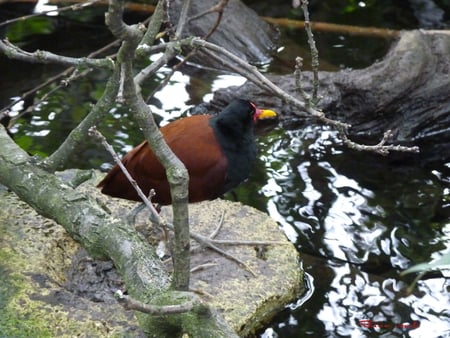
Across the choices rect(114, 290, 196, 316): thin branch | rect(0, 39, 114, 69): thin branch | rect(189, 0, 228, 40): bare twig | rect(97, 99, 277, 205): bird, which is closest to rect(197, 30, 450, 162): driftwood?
rect(189, 0, 228, 40): bare twig

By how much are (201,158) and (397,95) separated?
2.25 metres

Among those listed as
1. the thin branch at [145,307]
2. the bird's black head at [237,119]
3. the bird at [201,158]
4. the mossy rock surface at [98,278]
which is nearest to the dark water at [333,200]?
the mossy rock surface at [98,278]

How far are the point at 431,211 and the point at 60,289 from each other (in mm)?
2254

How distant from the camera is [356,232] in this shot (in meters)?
4.48

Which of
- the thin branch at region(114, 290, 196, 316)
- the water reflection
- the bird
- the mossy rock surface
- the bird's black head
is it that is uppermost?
the thin branch at region(114, 290, 196, 316)

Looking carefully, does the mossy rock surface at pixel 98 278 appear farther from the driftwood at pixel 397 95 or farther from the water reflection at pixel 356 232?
the driftwood at pixel 397 95

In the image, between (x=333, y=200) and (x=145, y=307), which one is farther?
(x=333, y=200)

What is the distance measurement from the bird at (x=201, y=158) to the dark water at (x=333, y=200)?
0.67 meters

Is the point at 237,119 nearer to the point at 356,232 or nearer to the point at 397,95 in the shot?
the point at 356,232

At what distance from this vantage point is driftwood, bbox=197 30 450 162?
18.2 feet

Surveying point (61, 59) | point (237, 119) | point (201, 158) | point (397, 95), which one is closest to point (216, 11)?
point (237, 119)

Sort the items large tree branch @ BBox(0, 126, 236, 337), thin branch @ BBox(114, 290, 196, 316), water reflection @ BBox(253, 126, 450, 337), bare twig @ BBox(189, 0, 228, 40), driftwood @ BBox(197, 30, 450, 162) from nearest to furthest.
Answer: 1. thin branch @ BBox(114, 290, 196, 316)
2. large tree branch @ BBox(0, 126, 236, 337)
3. bare twig @ BBox(189, 0, 228, 40)
4. water reflection @ BBox(253, 126, 450, 337)
5. driftwood @ BBox(197, 30, 450, 162)

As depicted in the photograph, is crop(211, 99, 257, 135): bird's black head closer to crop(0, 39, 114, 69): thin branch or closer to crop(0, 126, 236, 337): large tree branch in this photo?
crop(0, 126, 236, 337): large tree branch

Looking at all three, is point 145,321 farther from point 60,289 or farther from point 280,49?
point 280,49
